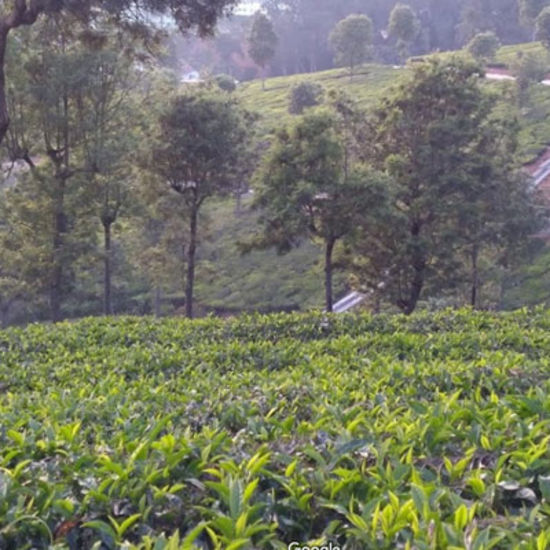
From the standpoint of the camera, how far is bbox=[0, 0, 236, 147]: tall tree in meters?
8.35

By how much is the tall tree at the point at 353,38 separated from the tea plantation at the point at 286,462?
134 feet

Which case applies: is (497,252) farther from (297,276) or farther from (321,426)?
(321,426)

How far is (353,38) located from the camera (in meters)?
43.1

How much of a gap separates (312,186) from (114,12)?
5.13 m

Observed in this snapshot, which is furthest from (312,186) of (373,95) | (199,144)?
(373,95)

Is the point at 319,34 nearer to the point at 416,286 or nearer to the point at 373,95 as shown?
the point at 373,95

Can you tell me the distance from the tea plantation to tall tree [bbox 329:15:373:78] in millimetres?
40865

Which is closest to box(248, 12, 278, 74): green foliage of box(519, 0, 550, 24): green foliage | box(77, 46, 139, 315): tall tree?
box(519, 0, 550, 24): green foliage

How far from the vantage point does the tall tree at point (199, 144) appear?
539 inches

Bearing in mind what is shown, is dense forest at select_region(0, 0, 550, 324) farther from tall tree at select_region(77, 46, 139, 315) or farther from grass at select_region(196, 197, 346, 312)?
grass at select_region(196, 197, 346, 312)

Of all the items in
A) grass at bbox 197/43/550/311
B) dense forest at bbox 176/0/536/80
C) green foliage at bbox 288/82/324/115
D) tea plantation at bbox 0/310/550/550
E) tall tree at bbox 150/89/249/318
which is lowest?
grass at bbox 197/43/550/311

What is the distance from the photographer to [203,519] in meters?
2.06

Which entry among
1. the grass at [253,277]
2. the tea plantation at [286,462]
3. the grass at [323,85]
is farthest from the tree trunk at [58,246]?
the grass at [323,85]

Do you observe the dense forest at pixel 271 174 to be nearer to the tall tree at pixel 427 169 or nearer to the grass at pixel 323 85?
the tall tree at pixel 427 169
